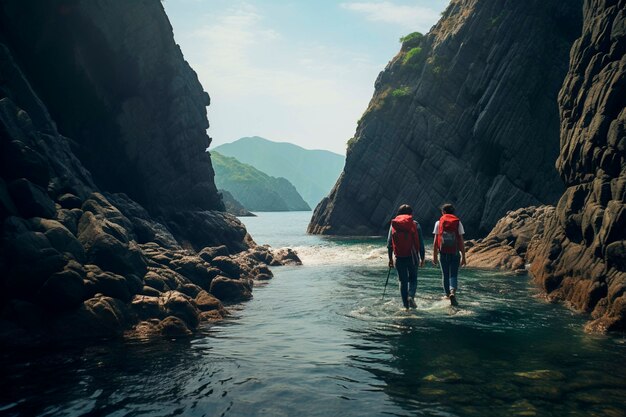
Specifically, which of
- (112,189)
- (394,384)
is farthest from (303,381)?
(112,189)

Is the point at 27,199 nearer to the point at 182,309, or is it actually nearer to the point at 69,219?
the point at 69,219

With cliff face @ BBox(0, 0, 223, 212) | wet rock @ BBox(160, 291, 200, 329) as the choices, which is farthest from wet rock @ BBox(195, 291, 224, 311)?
cliff face @ BBox(0, 0, 223, 212)

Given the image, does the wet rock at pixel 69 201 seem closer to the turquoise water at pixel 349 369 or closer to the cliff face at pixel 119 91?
the turquoise water at pixel 349 369

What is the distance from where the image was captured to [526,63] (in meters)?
60.7

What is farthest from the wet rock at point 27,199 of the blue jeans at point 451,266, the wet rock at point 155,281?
the blue jeans at point 451,266

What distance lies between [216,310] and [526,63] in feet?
188

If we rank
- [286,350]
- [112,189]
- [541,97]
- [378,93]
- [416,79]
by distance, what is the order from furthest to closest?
[378,93], [416,79], [541,97], [112,189], [286,350]

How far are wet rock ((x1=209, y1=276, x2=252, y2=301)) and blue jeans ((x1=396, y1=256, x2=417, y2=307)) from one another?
775cm

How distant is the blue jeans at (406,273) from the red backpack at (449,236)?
1286mm

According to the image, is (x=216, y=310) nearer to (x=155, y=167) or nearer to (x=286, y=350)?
(x=286, y=350)

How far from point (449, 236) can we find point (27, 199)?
1308cm

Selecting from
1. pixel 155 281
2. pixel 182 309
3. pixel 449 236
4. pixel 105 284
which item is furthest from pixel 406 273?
pixel 105 284

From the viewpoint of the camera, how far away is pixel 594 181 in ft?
53.1

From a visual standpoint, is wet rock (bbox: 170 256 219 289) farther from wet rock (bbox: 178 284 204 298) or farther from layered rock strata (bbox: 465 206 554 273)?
layered rock strata (bbox: 465 206 554 273)
